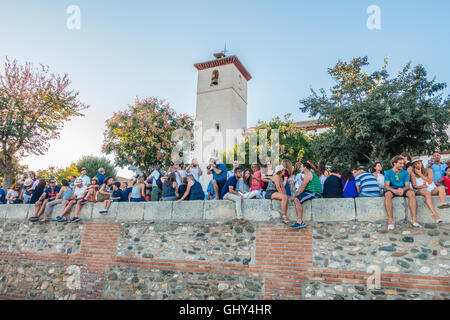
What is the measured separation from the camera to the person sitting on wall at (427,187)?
15.3 ft

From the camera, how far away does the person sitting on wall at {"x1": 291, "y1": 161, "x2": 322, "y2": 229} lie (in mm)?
5512

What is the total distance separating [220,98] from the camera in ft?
103

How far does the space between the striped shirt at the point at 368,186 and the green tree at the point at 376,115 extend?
9.16 m

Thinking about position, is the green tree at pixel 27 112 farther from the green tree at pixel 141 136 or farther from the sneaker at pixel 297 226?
the sneaker at pixel 297 226

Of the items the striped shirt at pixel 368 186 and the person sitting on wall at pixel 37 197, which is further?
the person sitting on wall at pixel 37 197

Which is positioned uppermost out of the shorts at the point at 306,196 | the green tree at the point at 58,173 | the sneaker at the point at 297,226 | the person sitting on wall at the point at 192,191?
the green tree at the point at 58,173

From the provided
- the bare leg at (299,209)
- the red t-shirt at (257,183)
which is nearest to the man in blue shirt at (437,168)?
the bare leg at (299,209)

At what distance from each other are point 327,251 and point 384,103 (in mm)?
11002

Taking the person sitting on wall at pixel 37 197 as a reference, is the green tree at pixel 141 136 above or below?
above

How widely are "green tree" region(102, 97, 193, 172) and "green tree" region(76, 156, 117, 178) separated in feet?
45.9

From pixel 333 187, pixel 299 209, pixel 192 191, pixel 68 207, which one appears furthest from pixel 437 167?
pixel 68 207

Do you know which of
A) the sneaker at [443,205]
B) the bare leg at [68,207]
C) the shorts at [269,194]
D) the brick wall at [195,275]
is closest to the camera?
the sneaker at [443,205]

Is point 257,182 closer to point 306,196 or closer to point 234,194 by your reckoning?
point 234,194
